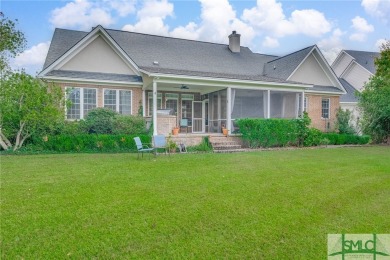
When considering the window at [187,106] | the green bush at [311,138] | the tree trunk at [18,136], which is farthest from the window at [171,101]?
the tree trunk at [18,136]

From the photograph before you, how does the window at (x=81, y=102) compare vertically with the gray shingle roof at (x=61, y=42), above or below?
below

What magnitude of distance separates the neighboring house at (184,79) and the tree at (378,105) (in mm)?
2531

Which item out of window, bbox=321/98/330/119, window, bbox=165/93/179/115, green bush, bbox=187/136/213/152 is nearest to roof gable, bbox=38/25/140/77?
window, bbox=165/93/179/115

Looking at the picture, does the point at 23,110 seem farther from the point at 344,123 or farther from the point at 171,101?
the point at 344,123

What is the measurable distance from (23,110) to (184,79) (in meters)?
7.64

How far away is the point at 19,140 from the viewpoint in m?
12.3

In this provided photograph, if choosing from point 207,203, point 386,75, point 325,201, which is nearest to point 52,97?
point 207,203

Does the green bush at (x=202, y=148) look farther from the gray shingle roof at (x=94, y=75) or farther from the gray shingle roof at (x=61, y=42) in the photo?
the gray shingle roof at (x=61, y=42)

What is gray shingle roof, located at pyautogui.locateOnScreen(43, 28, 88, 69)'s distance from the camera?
16.9 meters

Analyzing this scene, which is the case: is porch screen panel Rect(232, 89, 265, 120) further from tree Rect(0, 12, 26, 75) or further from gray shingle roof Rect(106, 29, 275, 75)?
tree Rect(0, 12, 26, 75)

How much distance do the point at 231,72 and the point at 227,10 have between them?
Result: 13.9 ft

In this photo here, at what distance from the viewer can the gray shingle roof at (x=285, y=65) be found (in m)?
20.2

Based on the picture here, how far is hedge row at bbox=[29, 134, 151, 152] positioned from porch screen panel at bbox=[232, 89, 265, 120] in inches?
307

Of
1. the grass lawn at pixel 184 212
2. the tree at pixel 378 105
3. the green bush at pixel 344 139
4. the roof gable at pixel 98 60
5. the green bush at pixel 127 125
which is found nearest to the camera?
the grass lawn at pixel 184 212
